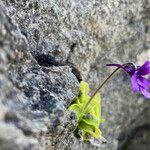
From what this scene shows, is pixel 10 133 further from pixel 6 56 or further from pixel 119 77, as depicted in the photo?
pixel 119 77

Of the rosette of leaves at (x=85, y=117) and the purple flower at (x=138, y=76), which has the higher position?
the purple flower at (x=138, y=76)

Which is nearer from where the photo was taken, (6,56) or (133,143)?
(6,56)

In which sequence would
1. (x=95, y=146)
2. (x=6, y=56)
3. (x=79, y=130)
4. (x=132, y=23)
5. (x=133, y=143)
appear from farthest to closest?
(x=133, y=143) < (x=132, y=23) < (x=95, y=146) < (x=79, y=130) < (x=6, y=56)

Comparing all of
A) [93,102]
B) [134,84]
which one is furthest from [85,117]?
[134,84]

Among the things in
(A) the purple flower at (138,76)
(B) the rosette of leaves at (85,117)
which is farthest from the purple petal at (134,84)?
(B) the rosette of leaves at (85,117)

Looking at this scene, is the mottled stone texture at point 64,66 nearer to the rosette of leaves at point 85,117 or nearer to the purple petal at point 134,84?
the rosette of leaves at point 85,117

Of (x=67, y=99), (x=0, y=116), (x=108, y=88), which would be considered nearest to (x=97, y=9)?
(x=108, y=88)

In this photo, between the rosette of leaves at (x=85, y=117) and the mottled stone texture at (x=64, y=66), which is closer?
the mottled stone texture at (x=64, y=66)
